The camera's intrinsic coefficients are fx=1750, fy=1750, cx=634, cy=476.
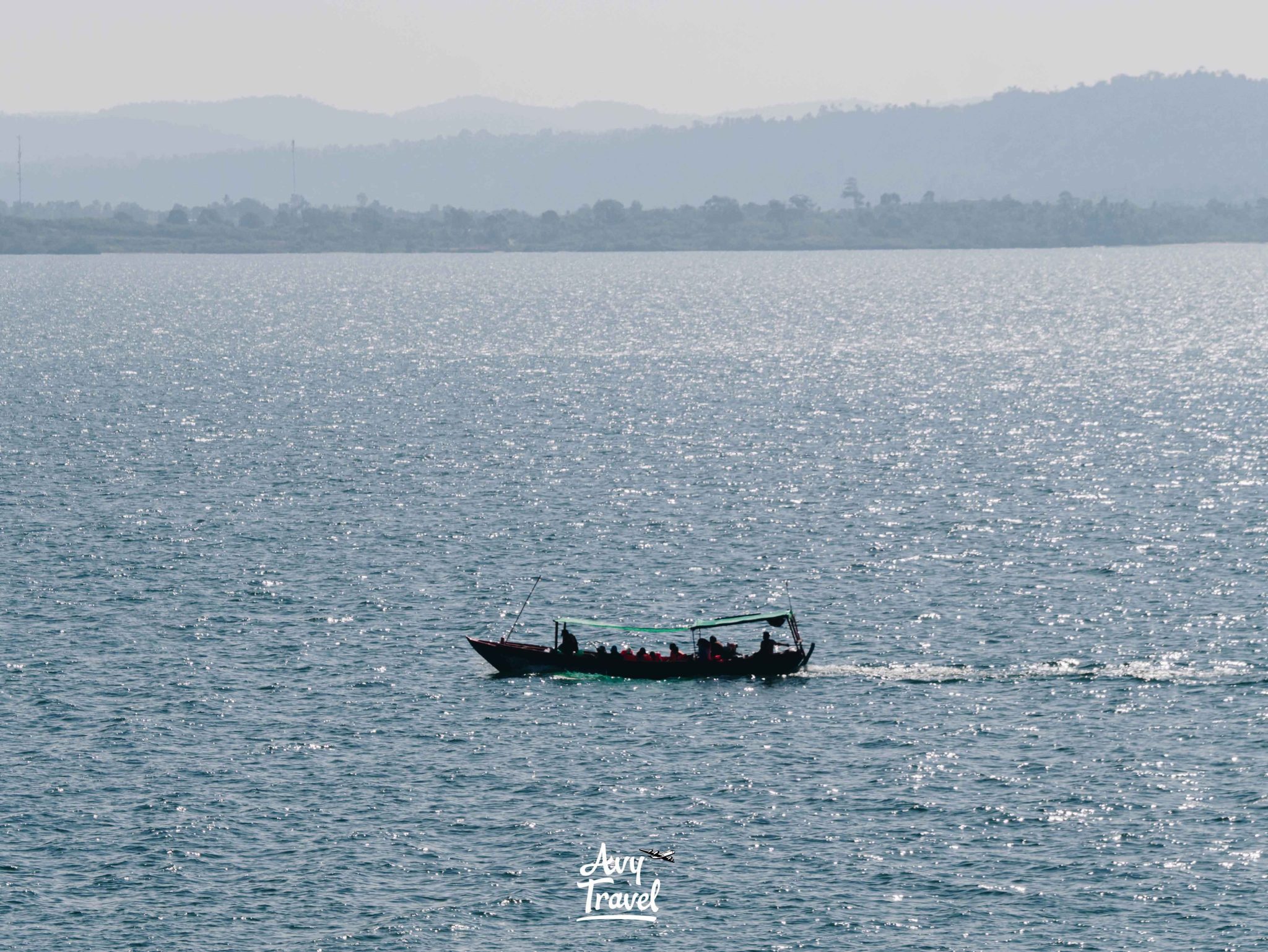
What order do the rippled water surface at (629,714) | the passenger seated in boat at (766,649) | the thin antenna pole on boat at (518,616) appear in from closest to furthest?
the rippled water surface at (629,714), the passenger seated in boat at (766,649), the thin antenna pole on boat at (518,616)

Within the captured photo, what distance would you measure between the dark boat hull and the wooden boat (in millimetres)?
32

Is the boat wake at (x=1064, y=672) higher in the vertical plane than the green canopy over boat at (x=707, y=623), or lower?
lower

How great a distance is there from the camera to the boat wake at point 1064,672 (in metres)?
89.6

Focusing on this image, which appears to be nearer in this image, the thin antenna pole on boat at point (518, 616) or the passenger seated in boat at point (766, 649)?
the passenger seated in boat at point (766, 649)

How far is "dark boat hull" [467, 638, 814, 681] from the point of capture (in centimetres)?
9162

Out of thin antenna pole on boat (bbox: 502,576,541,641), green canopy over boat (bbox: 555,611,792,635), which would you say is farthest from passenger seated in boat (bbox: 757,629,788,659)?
thin antenna pole on boat (bbox: 502,576,541,641)

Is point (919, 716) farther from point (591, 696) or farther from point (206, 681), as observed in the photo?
point (206, 681)

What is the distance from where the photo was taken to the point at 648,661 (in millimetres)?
92000

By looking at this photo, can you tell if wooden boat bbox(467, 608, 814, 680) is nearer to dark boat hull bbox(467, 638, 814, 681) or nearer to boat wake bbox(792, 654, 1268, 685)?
dark boat hull bbox(467, 638, 814, 681)

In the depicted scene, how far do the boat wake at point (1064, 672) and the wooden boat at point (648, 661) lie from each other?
1.54 metres

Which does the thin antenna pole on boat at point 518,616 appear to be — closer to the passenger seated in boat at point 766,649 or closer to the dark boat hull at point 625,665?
the dark boat hull at point 625,665

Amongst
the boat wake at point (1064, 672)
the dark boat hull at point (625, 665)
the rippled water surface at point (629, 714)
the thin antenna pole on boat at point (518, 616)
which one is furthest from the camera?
the thin antenna pole on boat at point (518, 616)

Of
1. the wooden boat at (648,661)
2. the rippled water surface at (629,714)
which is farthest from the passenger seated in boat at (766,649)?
the rippled water surface at (629,714)

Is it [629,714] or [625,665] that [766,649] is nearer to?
[625,665]
